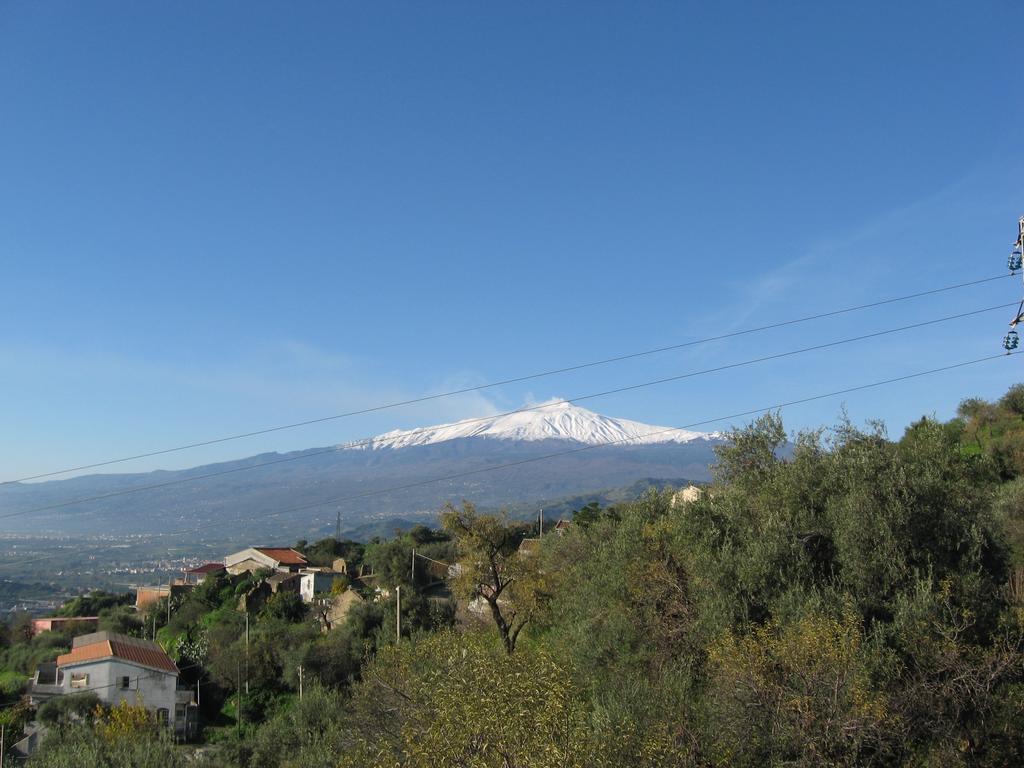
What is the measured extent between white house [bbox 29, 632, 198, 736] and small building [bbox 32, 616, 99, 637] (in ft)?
64.5

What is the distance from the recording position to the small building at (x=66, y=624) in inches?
2675

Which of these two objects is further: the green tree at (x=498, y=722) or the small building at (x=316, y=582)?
the small building at (x=316, y=582)

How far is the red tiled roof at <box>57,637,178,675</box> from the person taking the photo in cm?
4772

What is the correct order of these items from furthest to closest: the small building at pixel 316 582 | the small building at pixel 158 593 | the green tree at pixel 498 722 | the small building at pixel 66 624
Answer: the small building at pixel 158 593
the small building at pixel 66 624
the small building at pixel 316 582
the green tree at pixel 498 722

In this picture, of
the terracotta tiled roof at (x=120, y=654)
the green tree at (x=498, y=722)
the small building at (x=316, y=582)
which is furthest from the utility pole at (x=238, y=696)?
the green tree at (x=498, y=722)

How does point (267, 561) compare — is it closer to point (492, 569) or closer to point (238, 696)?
point (238, 696)

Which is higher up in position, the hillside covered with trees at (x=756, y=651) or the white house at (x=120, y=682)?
the hillside covered with trees at (x=756, y=651)

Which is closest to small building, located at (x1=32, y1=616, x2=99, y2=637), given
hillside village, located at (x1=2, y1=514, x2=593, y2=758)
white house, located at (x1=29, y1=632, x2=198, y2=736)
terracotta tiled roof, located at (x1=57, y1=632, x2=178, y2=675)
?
hillside village, located at (x1=2, y1=514, x2=593, y2=758)

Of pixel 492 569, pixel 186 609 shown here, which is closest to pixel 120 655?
pixel 186 609

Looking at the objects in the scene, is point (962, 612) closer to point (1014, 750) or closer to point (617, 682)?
point (1014, 750)

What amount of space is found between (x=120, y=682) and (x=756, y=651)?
1671 inches

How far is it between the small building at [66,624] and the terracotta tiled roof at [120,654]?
17.0m

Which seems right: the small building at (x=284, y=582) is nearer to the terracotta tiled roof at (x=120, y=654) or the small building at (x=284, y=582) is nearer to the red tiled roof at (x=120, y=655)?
the terracotta tiled roof at (x=120, y=654)

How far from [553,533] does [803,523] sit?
23.2 meters
